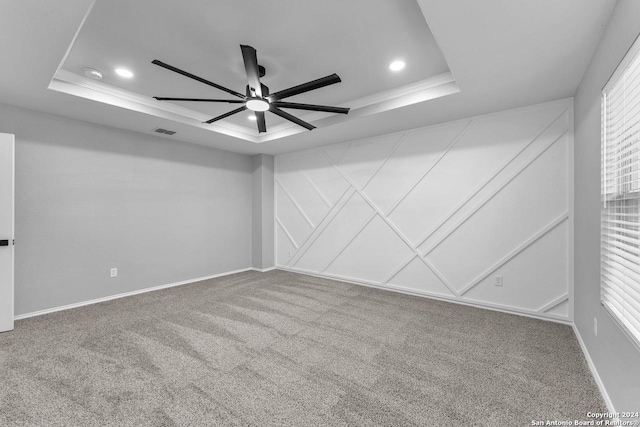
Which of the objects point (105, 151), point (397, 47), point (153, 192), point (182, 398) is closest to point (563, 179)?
point (397, 47)

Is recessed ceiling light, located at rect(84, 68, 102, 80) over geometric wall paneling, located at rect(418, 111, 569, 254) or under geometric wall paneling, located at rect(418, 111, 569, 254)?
over

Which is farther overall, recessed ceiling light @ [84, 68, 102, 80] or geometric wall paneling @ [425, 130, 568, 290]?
geometric wall paneling @ [425, 130, 568, 290]

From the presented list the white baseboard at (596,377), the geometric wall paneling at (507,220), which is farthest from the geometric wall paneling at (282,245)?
the white baseboard at (596,377)

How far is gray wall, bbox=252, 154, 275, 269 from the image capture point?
575 cm

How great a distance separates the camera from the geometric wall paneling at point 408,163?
3918mm

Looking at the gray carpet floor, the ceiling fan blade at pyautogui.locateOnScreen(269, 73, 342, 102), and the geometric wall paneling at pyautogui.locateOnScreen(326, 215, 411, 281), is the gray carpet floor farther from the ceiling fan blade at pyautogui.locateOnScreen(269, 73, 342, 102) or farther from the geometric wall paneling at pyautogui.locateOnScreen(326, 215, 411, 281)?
the ceiling fan blade at pyautogui.locateOnScreen(269, 73, 342, 102)

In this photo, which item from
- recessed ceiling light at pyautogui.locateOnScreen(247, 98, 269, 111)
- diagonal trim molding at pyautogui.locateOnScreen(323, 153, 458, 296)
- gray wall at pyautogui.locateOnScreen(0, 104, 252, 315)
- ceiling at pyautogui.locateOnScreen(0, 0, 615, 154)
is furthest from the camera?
diagonal trim molding at pyautogui.locateOnScreen(323, 153, 458, 296)

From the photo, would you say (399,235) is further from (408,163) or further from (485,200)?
(485,200)

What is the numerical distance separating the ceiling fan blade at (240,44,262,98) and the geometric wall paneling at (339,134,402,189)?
2575 mm

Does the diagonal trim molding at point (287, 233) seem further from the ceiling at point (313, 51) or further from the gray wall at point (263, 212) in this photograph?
the ceiling at point (313, 51)

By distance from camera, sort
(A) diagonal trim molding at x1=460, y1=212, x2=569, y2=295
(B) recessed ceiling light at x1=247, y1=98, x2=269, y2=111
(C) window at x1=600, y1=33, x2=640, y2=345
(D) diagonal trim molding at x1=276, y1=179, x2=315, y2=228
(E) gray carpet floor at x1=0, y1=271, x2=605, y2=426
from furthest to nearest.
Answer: (D) diagonal trim molding at x1=276, y1=179, x2=315, y2=228, (A) diagonal trim molding at x1=460, y1=212, x2=569, y2=295, (B) recessed ceiling light at x1=247, y1=98, x2=269, y2=111, (E) gray carpet floor at x1=0, y1=271, x2=605, y2=426, (C) window at x1=600, y1=33, x2=640, y2=345

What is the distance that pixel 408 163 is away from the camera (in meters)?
4.23

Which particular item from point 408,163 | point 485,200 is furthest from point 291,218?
point 485,200

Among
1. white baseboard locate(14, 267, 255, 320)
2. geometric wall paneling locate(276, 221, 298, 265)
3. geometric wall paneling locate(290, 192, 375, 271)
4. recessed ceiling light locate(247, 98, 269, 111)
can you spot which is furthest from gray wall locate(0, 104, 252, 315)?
recessed ceiling light locate(247, 98, 269, 111)
